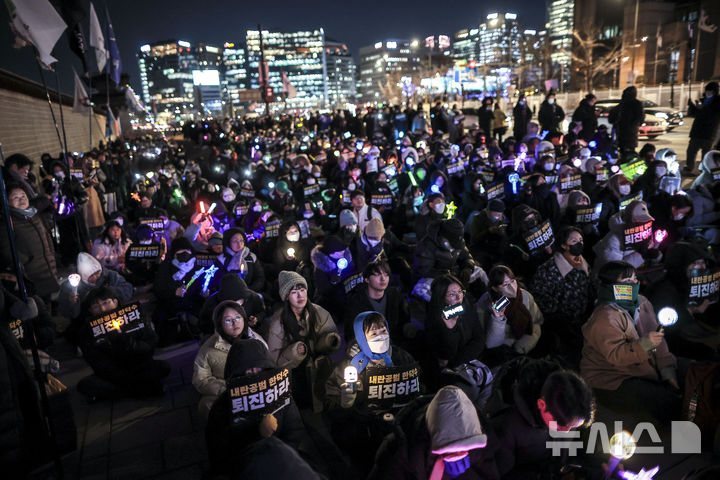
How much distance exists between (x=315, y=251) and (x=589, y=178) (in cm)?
539

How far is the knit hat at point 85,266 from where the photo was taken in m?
5.48

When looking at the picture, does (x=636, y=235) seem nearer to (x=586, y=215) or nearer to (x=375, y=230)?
(x=586, y=215)

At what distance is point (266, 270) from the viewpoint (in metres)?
7.15

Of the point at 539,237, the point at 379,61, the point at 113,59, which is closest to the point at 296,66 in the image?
the point at 379,61

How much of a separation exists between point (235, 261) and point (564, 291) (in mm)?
3953

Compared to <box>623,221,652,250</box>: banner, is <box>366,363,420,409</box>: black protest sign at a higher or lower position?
lower

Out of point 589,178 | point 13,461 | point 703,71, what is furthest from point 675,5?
point 13,461

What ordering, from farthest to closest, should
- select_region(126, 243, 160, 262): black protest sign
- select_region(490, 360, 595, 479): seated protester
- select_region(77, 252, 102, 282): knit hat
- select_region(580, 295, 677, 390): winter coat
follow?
select_region(126, 243, 160, 262): black protest sign, select_region(77, 252, 102, 282): knit hat, select_region(580, 295, 677, 390): winter coat, select_region(490, 360, 595, 479): seated protester

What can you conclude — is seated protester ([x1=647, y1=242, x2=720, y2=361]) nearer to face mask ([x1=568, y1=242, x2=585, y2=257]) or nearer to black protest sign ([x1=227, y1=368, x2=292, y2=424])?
face mask ([x1=568, y1=242, x2=585, y2=257])

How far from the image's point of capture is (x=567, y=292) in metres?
5.06

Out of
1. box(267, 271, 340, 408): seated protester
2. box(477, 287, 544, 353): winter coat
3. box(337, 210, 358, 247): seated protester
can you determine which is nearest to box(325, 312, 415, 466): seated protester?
box(267, 271, 340, 408): seated protester

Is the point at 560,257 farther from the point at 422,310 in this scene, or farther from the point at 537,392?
the point at 537,392

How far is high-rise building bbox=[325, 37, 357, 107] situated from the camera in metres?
189

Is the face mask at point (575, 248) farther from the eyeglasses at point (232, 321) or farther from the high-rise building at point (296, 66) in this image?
the high-rise building at point (296, 66)
